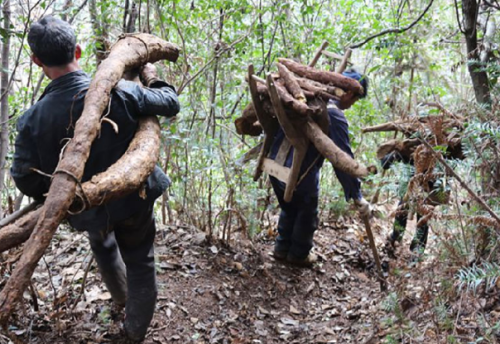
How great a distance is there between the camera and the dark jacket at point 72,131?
2889mm

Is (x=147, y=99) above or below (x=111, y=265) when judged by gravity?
above

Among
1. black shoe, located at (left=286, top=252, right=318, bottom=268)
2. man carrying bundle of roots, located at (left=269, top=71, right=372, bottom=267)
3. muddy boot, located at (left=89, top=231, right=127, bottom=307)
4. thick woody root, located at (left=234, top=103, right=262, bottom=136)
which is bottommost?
muddy boot, located at (left=89, top=231, right=127, bottom=307)

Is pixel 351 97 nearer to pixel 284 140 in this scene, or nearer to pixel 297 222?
pixel 284 140

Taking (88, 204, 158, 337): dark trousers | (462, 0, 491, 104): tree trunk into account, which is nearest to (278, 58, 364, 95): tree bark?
(462, 0, 491, 104): tree trunk

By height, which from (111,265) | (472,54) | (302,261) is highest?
(472,54)

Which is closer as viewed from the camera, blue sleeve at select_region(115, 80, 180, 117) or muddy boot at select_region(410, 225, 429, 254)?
blue sleeve at select_region(115, 80, 180, 117)

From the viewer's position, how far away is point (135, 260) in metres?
3.55

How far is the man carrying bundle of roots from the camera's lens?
14.5ft

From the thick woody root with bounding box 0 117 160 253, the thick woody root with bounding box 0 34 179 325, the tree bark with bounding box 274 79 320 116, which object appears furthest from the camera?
the tree bark with bounding box 274 79 320 116

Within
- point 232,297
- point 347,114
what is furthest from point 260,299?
point 347,114

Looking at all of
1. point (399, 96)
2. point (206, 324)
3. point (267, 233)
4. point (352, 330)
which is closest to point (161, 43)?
point (206, 324)

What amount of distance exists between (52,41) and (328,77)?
242 centimetres

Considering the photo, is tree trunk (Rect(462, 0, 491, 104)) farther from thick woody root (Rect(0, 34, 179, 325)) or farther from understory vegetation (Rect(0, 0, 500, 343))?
thick woody root (Rect(0, 34, 179, 325))

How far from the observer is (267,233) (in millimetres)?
6512
